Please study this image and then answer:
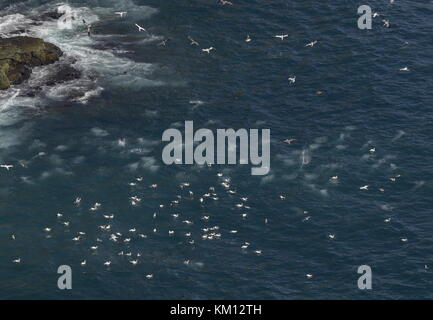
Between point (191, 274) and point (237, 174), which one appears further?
point (237, 174)

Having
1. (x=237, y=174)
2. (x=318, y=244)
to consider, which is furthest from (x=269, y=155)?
(x=318, y=244)

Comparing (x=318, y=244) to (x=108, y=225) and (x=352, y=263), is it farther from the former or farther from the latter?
(x=108, y=225)

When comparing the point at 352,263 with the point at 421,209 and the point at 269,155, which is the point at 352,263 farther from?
the point at 269,155

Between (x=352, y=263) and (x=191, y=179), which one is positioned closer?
(x=352, y=263)

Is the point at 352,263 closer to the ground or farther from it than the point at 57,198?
closer to the ground
